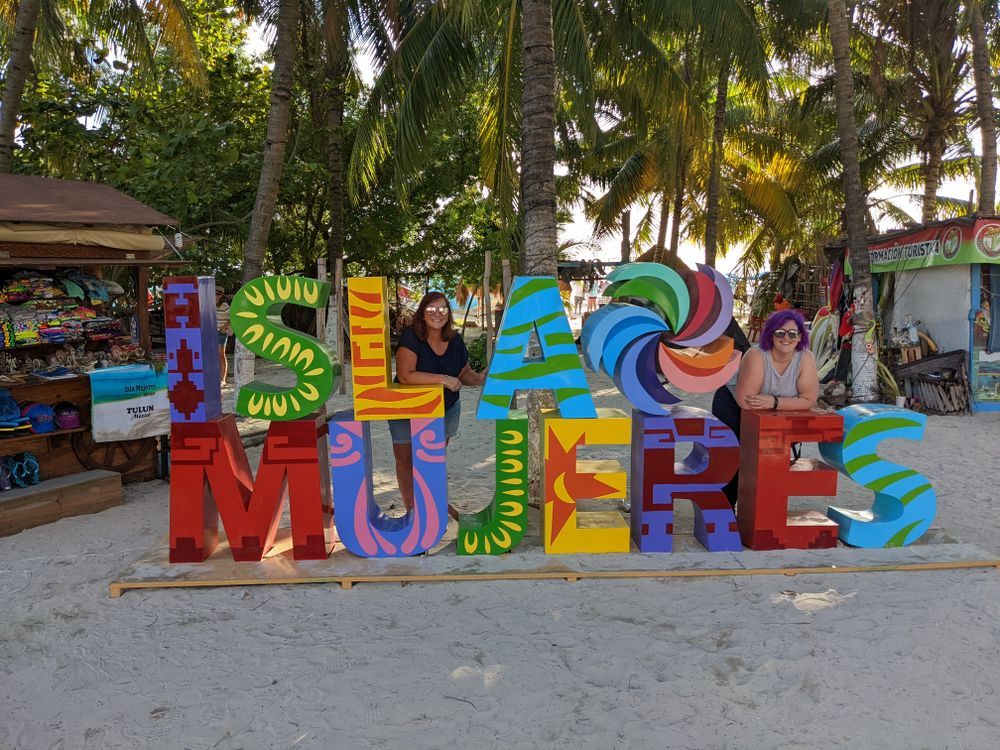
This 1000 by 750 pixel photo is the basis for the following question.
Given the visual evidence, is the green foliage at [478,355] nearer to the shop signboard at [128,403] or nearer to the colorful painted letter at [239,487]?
the shop signboard at [128,403]

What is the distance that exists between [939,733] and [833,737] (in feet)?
1.44

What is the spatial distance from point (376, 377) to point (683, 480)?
214cm

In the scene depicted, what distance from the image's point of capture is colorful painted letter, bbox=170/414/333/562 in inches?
185

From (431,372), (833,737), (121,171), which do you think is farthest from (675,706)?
(121,171)

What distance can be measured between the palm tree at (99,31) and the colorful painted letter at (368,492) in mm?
7391

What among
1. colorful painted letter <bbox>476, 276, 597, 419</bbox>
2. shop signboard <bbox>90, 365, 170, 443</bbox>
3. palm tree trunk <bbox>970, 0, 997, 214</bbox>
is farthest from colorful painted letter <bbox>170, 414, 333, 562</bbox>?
palm tree trunk <bbox>970, 0, 997, 214</bbox>

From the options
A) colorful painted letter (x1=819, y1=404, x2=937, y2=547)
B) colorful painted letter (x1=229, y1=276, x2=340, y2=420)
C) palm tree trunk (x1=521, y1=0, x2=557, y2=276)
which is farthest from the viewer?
palm tree trunk (x1=521, y1=0, x2=557, y2=276)

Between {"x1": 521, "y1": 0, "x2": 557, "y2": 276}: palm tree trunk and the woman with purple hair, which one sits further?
{"x1": 521, "y1": 0, "x2": 557, "y2": 276}: palm tree trunk

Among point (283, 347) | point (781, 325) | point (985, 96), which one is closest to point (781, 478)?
point (781, 325)

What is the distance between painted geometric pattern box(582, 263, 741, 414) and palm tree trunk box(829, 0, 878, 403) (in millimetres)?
6692

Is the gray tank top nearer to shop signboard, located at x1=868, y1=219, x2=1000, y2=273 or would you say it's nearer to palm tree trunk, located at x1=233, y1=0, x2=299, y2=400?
palm tree trunk, located at x1=233, y1=0, x2=299, y2=400

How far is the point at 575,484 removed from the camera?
4770 mm

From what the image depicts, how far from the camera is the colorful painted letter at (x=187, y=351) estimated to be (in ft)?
15.4

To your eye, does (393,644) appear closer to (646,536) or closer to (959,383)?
(646,536)
